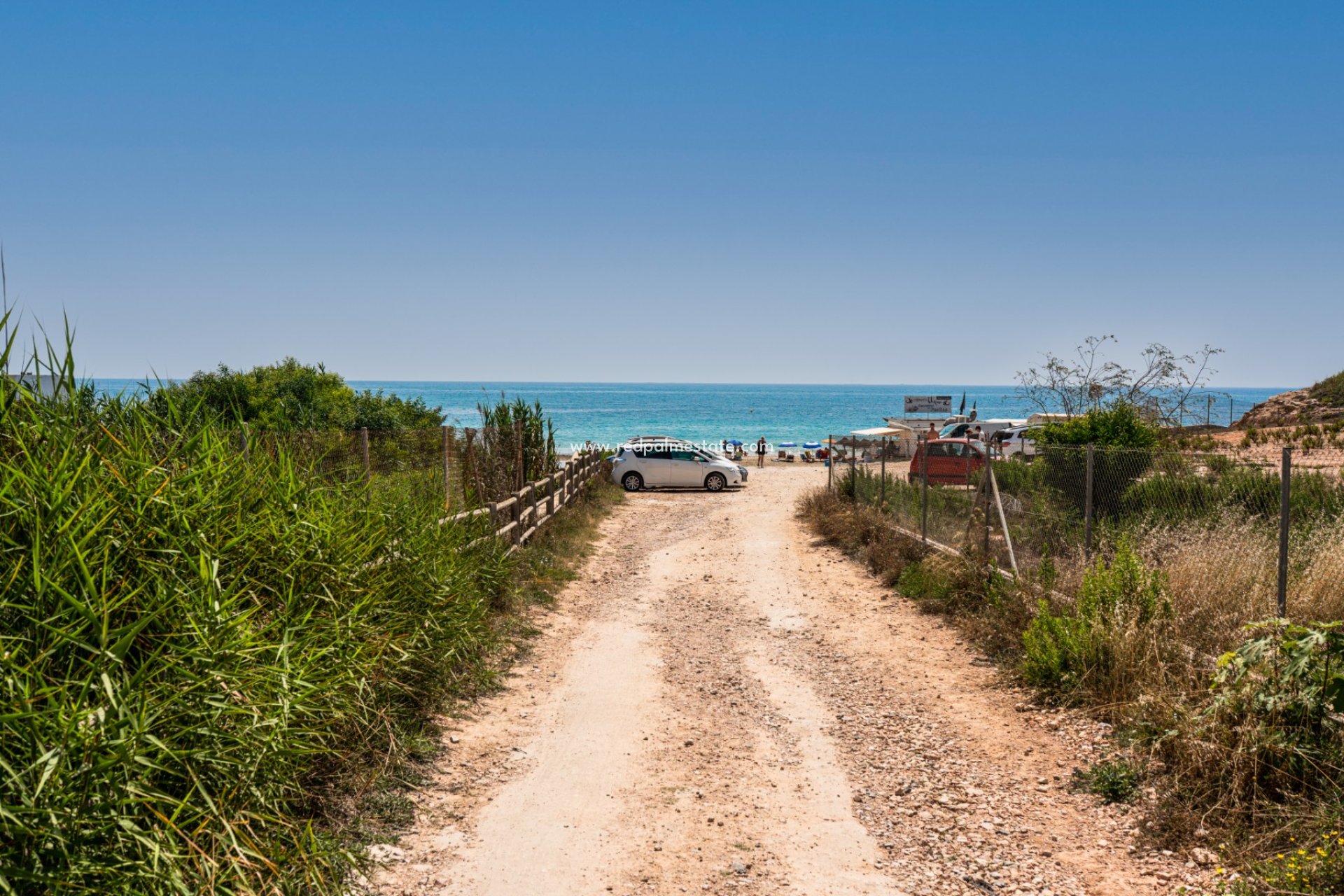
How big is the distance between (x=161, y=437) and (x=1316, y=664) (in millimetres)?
6605

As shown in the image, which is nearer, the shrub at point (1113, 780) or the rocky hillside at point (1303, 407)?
the shrub at point (1113, 780)

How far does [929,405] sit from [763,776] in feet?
177

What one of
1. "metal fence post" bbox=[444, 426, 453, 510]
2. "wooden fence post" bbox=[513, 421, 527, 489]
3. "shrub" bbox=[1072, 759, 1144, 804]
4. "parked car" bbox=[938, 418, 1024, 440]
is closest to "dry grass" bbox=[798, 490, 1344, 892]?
"shrub" bbox=[1072, 759, 1144, 804]

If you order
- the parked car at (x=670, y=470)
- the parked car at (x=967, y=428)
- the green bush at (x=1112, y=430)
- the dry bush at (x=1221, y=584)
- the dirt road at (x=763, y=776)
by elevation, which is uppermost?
the green bush at (x=1112, y=430)

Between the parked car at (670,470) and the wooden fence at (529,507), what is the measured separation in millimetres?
5186

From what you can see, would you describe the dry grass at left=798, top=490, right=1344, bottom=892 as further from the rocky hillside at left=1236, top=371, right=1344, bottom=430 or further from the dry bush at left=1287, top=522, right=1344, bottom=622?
the rocky hillside at left=1236, top=371, right=1344, bottom=430

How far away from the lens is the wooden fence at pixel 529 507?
1093 centimetres

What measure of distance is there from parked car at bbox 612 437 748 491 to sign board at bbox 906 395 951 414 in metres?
30.0

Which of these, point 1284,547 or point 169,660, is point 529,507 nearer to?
point 1284,547

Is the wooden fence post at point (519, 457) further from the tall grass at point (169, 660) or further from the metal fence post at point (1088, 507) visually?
the tall grass at point (169, 660)

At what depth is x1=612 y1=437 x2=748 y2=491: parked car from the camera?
1132 inches

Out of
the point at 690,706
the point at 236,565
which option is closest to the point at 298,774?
the point at 236,565

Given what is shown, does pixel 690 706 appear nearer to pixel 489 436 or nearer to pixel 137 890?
pixel 137 890

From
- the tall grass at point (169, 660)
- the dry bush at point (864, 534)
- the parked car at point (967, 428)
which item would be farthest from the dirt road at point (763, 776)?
the parked car at point (967, 428)
